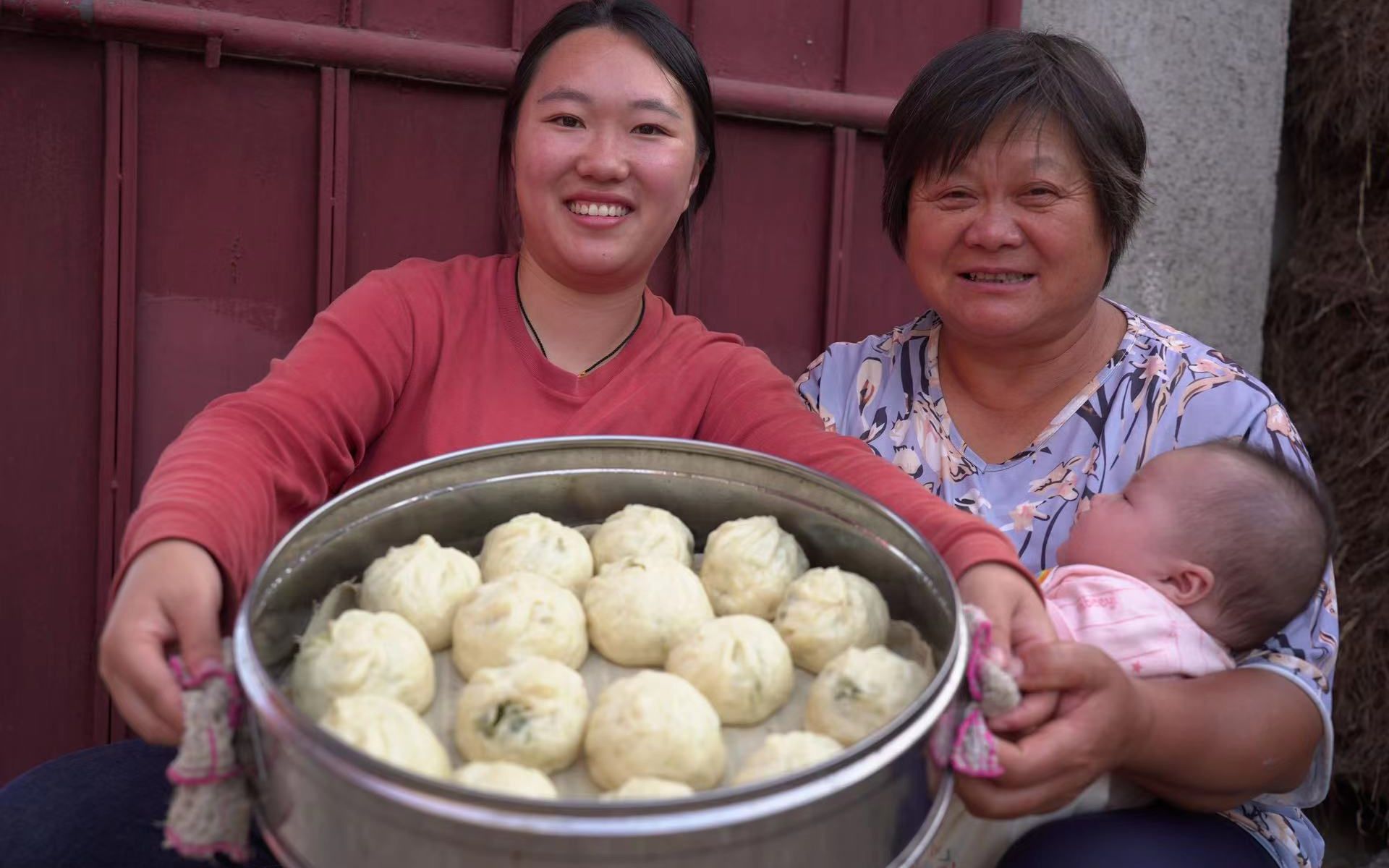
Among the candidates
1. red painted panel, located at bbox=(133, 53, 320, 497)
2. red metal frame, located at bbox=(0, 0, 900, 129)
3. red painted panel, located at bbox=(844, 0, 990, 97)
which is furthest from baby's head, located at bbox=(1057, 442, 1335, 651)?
red painted panel, located at bbox=(133, 53, 320, 497)

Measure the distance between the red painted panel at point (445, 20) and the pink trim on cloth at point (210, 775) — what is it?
1907 mm

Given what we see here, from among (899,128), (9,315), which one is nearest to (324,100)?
(9,315)

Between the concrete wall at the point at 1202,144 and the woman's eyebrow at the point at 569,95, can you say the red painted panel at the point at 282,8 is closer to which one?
the woman's eyebrow at the point at 569,95

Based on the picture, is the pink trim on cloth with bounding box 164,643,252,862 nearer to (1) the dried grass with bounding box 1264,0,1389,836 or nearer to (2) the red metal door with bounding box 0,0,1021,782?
(2) the red metal door with bounding box 0,0,1021,782

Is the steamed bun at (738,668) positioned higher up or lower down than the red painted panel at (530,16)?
lower down

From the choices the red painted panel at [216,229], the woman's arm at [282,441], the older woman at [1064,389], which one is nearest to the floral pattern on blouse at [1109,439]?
the older woman at [1064,389]

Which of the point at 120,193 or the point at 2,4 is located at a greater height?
the point at 2,4

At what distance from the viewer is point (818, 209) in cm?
308

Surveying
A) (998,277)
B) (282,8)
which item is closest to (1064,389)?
(998,277)

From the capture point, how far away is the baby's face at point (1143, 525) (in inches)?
69.8

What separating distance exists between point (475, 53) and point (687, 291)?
2.72 feet

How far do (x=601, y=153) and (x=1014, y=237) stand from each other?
76 centimetres

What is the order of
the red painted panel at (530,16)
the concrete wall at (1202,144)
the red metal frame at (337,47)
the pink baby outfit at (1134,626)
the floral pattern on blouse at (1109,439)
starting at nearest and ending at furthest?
the pink baby outfit at (1134,626) → the floral pattern on blouse at (1109,439) → the red metal frame at (337,47) → the red painted panel at (530,16) → the concrete wall at (1202,144)

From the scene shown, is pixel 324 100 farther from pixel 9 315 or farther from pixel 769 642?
pixel 769 642
